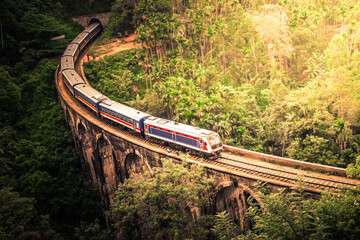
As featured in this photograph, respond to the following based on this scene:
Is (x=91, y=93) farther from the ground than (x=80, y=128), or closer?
farther from the ground

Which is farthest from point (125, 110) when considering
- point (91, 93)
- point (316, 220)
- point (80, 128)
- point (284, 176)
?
point (316, 220)

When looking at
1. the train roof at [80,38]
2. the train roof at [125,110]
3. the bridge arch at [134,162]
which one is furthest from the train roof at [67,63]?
the bridge arch at [134,162]

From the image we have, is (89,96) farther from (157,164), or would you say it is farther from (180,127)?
(180,127)

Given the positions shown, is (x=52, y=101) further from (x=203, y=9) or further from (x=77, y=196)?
(x=203, y=9)

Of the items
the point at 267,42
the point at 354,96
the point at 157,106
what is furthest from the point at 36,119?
the point at 354,96

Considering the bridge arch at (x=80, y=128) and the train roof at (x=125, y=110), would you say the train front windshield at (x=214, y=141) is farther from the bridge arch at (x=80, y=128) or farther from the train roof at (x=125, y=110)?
the bridge arch at (x=80, y=128)

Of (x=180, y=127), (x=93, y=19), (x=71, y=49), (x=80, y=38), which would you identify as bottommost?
(x=180, y=127)

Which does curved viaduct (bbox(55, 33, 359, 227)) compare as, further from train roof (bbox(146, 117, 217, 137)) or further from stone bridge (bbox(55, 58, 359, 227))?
train roof (bbox(146, 117, 217, 137))
